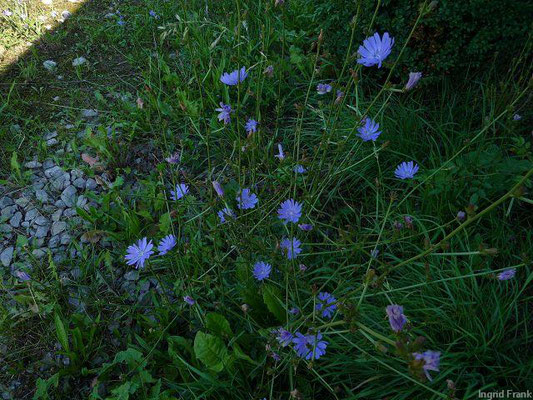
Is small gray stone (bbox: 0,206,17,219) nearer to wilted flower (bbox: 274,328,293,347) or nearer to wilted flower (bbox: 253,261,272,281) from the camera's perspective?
wilted flower (bbox: 253,261,272,281)

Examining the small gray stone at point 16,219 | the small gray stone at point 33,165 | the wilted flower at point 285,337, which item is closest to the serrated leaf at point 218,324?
the wilted flower at point 285,337

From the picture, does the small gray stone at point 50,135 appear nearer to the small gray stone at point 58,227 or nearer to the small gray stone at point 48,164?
the small gray stone at point 48,164

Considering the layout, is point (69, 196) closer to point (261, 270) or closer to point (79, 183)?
point (79, 183)

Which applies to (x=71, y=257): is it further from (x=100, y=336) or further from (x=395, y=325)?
(x=395, y=325)

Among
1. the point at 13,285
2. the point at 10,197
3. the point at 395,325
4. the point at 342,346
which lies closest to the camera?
the point at 395,325

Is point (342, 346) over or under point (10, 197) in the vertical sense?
under

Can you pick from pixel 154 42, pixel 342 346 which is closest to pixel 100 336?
pixel 342 346

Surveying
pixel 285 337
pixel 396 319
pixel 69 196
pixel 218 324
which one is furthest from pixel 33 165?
pixel 396 319
